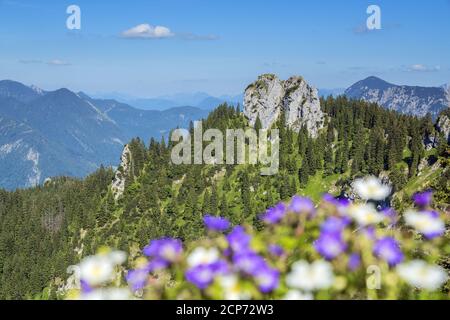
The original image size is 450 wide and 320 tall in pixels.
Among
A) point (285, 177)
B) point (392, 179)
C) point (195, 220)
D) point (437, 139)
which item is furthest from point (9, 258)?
point (437, 139)

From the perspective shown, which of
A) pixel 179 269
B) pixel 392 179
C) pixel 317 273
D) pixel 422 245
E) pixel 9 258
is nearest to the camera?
pixel 317 273

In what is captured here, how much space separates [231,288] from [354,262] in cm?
141

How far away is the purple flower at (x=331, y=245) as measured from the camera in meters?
4.99

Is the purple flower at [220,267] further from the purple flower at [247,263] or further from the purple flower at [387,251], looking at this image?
the purple flower at [387,251]

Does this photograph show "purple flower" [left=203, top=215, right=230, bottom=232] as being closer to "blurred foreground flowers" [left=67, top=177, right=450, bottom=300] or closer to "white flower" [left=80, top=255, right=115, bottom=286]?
"blurred foreground flowers" [left=67, top=177, right=450, bottom=300]

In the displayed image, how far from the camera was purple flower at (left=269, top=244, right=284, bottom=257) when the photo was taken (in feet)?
17.8

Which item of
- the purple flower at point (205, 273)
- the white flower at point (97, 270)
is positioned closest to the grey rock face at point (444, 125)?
the purple flower at point (205, 273)

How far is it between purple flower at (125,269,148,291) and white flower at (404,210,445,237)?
124 inches

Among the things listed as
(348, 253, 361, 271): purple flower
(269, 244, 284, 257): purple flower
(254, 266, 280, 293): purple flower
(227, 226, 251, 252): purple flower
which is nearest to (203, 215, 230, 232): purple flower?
(227, 226, 251, 252): purple flower

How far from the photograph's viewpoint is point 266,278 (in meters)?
4.84

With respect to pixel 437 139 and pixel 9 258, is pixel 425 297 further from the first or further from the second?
pixel 9 258

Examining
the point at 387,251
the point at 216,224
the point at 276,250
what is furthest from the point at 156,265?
the point at 387,251

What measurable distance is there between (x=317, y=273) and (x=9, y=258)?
218 m
